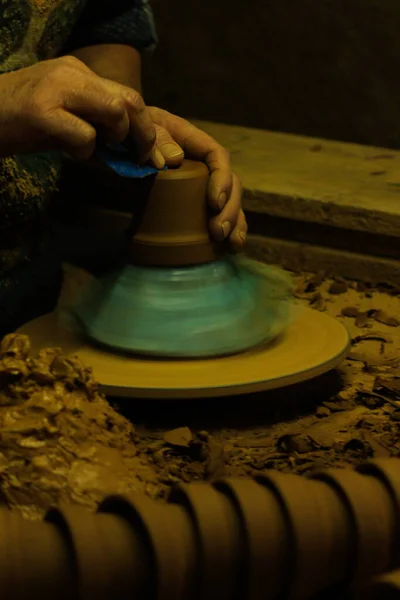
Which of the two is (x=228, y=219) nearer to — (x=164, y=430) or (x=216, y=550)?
(x=164, y=430)

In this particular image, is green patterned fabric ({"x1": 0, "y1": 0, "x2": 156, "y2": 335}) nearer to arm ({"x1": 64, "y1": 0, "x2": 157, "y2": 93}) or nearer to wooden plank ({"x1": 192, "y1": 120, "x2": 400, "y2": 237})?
arm ({"x1": 64, "y1": 0, "x2": 157, "y2": 93})

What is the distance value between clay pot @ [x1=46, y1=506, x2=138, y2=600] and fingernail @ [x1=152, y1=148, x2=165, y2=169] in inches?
28.1

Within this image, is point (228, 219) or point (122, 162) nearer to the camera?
point (122, 162)

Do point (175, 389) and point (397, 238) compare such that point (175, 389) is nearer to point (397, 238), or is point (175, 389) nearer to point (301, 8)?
point (397, 238)

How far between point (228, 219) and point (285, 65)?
1.54 m

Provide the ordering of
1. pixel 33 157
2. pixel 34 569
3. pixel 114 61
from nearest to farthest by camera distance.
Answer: pixel 34 569
pixel 33 157
pixel 114 61

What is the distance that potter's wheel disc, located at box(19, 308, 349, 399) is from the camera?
4.88 feet

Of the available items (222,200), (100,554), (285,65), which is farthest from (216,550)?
(285,65)

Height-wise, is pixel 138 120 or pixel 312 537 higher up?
pixel 138 120

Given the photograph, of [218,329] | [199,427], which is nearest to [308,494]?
[199,427]

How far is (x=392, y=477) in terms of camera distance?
103cm

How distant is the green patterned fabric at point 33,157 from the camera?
1.82 meters

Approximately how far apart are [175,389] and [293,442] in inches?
7.2

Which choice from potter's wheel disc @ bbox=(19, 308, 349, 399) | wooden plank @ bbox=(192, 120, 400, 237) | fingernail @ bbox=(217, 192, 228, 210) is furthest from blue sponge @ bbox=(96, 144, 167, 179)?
wooden plank @ bbox=(192, 120, 400, 237)
